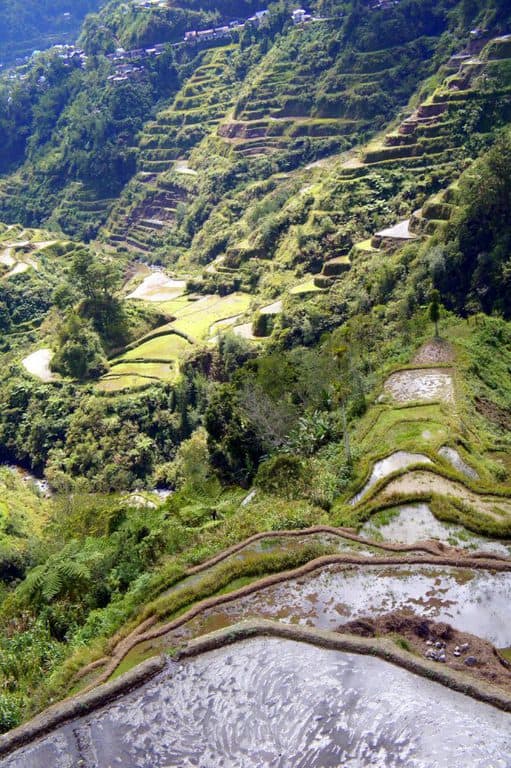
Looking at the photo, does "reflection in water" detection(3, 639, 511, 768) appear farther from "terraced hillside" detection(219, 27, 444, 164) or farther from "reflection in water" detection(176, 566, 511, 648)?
"terraced hillside" detection(219, 27, 444, 164)

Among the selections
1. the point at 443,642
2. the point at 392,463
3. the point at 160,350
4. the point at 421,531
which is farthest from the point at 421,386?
the point at 160,350

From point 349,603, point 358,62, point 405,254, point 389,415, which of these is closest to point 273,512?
point 349,603

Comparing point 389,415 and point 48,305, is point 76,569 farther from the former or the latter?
point 48,305

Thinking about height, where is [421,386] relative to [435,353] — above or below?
above

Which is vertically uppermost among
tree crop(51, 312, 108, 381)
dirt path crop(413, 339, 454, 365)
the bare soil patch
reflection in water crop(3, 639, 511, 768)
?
reflection in water crop(3, 639, 511, 768)

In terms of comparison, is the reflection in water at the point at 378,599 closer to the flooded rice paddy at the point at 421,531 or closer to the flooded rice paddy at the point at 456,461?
the flooded rice paddy at the point at 421,531

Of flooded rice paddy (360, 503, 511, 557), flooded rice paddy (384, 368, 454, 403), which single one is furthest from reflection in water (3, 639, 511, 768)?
flooded rice paddy (384, 368, 454, 403)

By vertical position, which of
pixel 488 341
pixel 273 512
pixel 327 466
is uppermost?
pixel 273 512

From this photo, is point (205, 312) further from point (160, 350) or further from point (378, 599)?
point (378, 599)
